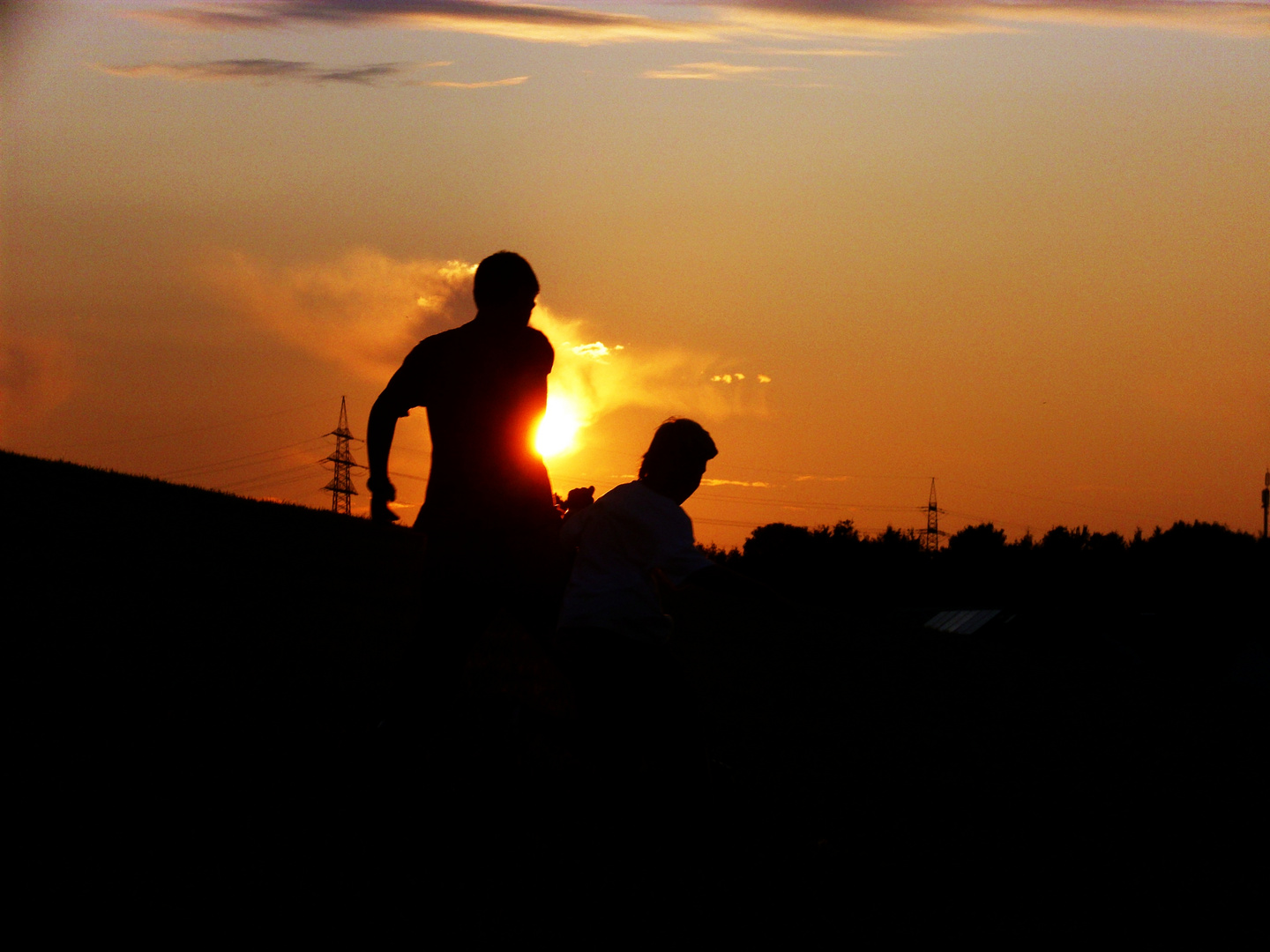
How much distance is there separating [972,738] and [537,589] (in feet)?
12.4

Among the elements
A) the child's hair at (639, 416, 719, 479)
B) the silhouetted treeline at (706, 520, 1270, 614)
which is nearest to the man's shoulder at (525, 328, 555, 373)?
the child's hair at (639, 416, 719, 479)

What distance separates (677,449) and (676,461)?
0.05 metres

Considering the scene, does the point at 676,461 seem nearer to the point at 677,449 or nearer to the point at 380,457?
the point at 677,449

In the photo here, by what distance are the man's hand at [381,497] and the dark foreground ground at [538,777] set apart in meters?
0.55

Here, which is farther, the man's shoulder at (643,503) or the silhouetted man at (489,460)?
the silhouetted man at (489,460)

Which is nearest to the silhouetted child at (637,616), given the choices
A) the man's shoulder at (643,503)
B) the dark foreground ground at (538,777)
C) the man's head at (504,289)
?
the man's shoulder at (643,503)

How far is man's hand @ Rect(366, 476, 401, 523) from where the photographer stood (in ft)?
19.3

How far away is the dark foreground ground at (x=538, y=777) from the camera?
4.39 m

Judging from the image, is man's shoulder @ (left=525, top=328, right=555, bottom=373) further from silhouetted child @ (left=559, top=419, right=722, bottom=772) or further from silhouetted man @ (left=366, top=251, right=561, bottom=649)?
silhouetted child @ (left=559, top=419, right=722, bottom=772)

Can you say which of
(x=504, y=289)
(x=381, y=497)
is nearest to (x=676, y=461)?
(x=504, y=289)

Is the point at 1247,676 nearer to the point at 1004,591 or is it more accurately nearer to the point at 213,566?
the point at 1004,591

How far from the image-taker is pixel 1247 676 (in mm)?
64375

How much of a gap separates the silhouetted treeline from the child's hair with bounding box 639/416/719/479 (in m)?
79.5

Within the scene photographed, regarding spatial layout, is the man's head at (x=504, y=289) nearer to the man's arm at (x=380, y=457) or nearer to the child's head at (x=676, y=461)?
the man's arm at (x=380, y=457)
